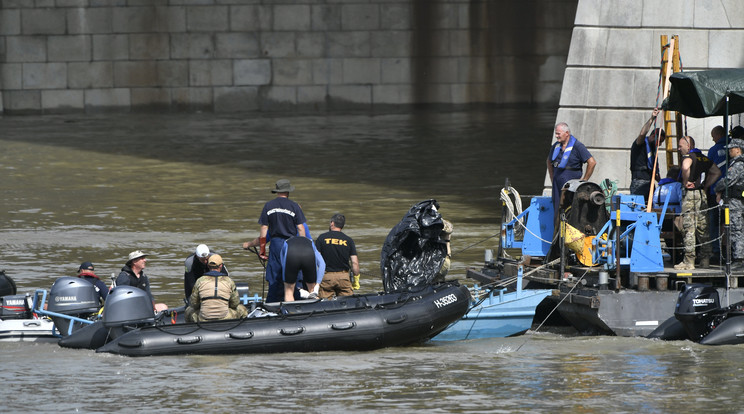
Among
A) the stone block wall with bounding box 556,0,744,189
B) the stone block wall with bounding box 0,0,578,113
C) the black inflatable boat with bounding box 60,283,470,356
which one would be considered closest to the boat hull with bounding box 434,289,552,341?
the black inflatable boat with bounding box 60,283,470,356

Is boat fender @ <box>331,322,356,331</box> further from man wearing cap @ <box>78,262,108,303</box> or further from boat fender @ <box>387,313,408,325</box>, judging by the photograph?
man wearing cap @ <box>78,262,108,303</box>

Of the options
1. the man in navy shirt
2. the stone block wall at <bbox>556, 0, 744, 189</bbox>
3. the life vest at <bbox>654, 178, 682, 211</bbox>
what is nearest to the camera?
the life vest at <bbox>654, 178, 682, 211</bbox>

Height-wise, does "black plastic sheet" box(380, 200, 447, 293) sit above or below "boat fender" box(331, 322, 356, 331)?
above

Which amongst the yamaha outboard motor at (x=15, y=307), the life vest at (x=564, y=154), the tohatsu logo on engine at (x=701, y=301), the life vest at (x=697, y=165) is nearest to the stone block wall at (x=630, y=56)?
the life vest at (x=564, y=154)

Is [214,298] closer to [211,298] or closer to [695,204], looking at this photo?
[211,298]

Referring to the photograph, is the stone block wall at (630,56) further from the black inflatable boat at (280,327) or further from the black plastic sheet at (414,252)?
the black inflatable boat at (280,327)

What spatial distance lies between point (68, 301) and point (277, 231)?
222cm

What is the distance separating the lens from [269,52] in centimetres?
3472

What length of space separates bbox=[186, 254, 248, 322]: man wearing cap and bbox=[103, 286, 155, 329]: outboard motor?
15.8 inches

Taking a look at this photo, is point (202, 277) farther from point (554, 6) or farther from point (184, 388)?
point (554, 6)

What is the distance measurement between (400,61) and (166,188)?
12.2 m

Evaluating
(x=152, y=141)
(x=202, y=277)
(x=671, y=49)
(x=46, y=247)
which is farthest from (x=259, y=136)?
(x=202, y=277)

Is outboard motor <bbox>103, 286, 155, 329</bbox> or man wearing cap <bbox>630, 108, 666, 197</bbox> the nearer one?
outboard motor <bbox>103, 286, 155, 329</bbox>

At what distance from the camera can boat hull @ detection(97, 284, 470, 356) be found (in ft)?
40.0
